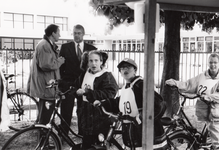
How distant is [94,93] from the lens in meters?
4.29

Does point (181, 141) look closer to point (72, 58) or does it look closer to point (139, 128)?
point (139, 128)

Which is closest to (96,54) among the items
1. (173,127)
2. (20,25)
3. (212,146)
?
(173,127)

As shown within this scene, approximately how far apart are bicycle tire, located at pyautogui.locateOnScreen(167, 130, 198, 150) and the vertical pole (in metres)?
0.56

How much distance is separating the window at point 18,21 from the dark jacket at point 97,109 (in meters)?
55.0

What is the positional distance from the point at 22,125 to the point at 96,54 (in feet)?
11.6

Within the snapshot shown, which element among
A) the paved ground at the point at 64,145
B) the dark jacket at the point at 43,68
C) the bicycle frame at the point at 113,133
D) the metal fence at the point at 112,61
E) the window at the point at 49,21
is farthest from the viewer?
the window at the point at 49,21

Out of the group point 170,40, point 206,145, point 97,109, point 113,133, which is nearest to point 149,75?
point 113,133

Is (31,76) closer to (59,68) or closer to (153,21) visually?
(59,68)

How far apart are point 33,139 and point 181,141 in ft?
6.73

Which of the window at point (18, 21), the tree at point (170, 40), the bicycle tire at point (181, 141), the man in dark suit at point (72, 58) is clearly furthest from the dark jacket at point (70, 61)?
the window at point (18, 21)

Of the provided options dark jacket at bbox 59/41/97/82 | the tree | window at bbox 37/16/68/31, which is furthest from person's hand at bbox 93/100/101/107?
window at bbox 37/16/68/31

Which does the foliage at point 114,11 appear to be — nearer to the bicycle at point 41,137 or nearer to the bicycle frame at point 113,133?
the bicycle at point 41,137

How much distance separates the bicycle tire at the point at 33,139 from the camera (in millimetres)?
4262

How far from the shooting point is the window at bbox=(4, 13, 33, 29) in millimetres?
56750
